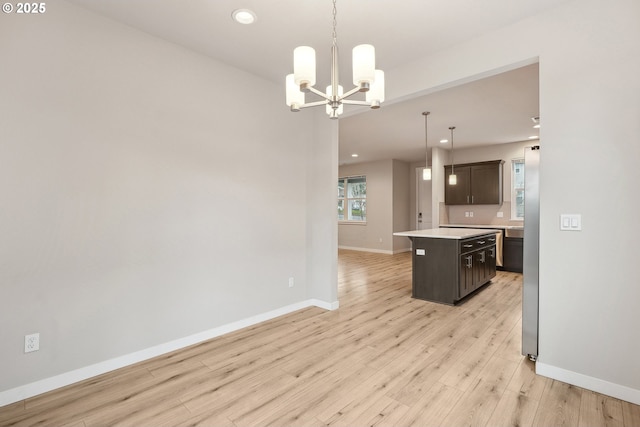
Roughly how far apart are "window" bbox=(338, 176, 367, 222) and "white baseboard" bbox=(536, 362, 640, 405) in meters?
7.41

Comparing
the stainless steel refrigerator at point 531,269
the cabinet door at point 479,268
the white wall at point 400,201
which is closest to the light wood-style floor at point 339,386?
the stainless steel refrigerator at point 531,269

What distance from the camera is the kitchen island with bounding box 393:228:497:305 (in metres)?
4.05

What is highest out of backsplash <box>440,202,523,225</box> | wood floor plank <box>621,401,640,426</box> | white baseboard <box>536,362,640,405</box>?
backsplash <box>440,202,523,225</box>

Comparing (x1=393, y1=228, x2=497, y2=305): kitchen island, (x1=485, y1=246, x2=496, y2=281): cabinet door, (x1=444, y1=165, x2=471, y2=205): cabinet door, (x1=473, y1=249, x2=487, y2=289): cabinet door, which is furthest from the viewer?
(x1=444, y1=165, x2=471, y2=205): cabinet door

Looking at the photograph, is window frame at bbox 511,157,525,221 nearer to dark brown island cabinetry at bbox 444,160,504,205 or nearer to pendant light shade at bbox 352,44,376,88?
dark brown island cabinetry at bbox 444,160,504,205

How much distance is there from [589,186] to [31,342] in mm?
4051

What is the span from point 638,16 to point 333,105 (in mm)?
2124

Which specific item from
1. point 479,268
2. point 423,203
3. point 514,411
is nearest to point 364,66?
Result: point 514,411

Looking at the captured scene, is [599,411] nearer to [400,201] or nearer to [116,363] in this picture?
[116,363]

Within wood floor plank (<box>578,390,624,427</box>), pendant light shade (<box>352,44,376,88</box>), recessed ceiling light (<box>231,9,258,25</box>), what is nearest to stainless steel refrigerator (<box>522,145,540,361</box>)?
wood floor plank (<box>578,390,624,427</box>)

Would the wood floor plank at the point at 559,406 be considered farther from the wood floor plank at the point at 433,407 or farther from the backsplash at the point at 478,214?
the backsplash at the point at 478,214

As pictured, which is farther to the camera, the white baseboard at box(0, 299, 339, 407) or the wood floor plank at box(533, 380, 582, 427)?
the white baseboard at box(0, 299, 339, 407)

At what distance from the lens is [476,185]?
7.14 metres

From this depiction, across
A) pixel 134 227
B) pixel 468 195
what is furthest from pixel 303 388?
pixel 468 195
